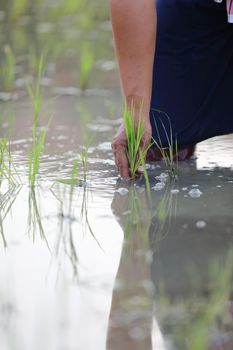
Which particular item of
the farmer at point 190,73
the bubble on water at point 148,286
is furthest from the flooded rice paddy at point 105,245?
the farmer at point 190,73

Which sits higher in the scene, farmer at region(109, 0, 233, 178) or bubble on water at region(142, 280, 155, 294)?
farmer at region(109, 0, 233, 178)

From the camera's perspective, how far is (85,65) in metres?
4.40

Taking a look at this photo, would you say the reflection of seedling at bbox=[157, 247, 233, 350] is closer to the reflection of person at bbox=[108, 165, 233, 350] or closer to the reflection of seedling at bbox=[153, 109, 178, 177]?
the reflection of person at bbox=[108, 165, 233, 350]

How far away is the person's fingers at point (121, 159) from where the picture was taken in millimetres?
2811

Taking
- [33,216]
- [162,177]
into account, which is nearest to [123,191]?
[162,177]

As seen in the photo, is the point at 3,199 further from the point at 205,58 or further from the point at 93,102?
the point at 93,102

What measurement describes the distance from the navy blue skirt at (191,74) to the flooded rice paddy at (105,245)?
0.14 metres

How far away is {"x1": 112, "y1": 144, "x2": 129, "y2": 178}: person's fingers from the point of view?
2.81 metres

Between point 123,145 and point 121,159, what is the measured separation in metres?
0.05

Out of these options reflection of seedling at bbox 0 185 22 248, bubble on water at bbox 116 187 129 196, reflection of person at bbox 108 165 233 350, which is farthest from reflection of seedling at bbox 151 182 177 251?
reflection of seedling at bbox 0 185 22 248

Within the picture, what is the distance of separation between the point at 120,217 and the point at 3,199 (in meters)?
0.37

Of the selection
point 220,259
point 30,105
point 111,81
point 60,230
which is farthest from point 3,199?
point 111,81

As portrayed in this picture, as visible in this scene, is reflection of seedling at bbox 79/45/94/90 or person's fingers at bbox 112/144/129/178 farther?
reflection of seedling at bbox 79/45/94/90

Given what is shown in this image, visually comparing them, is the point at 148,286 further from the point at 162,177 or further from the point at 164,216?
the point at 162,177
